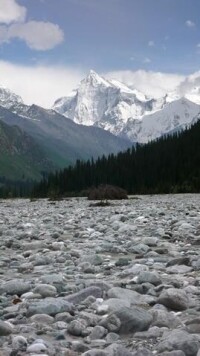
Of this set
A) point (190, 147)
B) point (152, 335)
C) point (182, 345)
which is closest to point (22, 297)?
point (152, 335)

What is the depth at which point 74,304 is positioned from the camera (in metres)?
5.42

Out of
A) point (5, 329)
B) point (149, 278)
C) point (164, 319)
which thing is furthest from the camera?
point (149, 278)

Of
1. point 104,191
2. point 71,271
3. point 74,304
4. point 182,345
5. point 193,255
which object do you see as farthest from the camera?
point 104,191

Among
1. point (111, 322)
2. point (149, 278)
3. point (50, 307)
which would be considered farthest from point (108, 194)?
point (111, 322)

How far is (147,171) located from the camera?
106688 mm

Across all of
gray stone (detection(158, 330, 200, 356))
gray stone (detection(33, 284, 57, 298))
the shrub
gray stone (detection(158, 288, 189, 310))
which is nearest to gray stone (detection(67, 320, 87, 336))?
gray stone (detection(158, 330, 200, 356))

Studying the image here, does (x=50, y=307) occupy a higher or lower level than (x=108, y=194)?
lower

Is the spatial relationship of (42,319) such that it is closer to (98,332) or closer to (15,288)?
(98,332)

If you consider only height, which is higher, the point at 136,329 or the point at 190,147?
the point at 190,147

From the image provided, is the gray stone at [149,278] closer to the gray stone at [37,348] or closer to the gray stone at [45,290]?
the gray stone at [45,290]

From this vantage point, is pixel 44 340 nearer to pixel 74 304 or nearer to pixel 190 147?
pixel 74 304

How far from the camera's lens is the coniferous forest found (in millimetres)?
89250

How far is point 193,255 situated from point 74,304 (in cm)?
419

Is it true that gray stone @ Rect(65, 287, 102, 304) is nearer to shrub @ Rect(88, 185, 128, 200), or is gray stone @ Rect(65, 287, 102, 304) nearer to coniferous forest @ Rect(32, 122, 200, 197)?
shrub @ Rect(88, 185, 128, 200)
